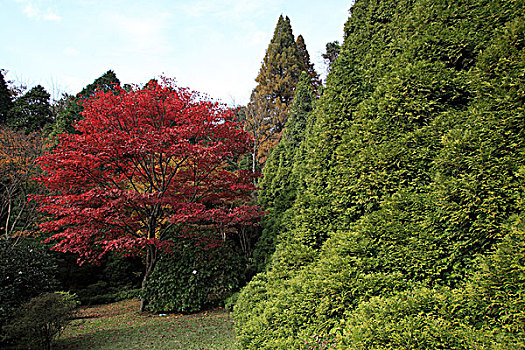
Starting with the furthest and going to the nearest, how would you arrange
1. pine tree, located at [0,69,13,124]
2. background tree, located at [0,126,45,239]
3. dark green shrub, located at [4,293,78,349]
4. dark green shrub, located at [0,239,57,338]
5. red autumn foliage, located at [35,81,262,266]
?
pine tree, located at [0,69,13,124], background tree, located at [0,126,45,239], red autumn foliage, located at [35,81,262,266], dark green shrub, located at [0,239,57,338], dark green shrub, located at [4,293,78,349]

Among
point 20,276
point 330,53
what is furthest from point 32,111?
point 330,53

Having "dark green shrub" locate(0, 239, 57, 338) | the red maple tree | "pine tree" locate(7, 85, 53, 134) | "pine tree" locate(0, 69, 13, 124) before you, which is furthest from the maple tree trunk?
"pine tree" locate(0, 69, 13, 124)

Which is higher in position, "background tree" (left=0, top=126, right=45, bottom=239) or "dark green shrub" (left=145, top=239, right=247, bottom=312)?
"background tree" (left=0, top=126, right=45, bottom=239)

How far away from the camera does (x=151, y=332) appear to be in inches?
278

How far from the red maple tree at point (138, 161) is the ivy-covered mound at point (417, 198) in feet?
14.4

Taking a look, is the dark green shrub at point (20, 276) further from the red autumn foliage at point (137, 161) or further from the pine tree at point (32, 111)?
the pine tree at point (32, 111)

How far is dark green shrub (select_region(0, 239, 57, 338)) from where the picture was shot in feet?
18.5

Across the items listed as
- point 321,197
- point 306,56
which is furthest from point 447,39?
point 306,56

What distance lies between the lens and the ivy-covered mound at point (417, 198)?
221 centimetres

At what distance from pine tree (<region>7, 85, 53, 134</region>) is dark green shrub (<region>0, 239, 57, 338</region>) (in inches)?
742

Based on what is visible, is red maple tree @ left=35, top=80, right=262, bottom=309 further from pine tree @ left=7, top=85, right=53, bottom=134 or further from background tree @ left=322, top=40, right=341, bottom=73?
pine tree @ left=7, top=85, right=53, bottom=134

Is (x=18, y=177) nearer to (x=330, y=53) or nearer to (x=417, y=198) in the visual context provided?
(x=417, y=198)

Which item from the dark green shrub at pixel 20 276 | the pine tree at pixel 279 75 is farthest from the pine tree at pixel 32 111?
the dark green shrub at pixel 20 276

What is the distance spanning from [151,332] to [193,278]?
2159 millimetres
